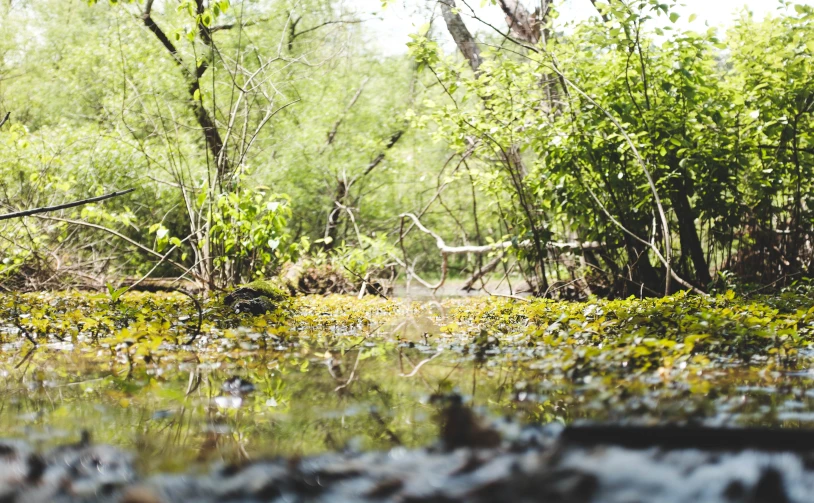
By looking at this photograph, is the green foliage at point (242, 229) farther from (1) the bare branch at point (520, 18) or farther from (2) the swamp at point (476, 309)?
(1) the bare branch at point (520, 18)

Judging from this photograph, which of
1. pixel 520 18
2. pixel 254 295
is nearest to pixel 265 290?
pixel 254 295

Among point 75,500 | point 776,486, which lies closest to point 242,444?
point 75,500

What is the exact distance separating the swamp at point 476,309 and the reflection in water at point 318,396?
2cm

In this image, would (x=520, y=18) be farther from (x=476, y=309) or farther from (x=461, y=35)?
(x=476, y=309)

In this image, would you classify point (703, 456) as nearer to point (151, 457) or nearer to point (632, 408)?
point (632, 408)

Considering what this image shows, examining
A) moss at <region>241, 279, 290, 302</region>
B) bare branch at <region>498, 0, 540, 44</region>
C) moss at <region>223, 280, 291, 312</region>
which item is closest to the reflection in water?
moss at <region>223, 280, 291, 312</region>

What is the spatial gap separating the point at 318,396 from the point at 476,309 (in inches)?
164

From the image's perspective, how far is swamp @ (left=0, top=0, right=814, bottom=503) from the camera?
5.31 feet

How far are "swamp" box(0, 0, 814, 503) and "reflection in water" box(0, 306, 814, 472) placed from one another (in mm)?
22

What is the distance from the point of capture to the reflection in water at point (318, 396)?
202 cm

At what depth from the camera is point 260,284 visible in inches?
273

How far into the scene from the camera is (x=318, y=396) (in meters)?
2.72

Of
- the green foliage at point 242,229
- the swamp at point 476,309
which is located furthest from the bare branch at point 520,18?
the green foliage at point 242,229

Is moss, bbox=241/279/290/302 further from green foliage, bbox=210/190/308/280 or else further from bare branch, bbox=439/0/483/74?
bare branch, bbox=439/0/483/74
